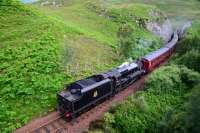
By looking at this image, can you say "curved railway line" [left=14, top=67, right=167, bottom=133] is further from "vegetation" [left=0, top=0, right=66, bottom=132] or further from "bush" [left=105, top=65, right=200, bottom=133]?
"bush" [left=105, top=65, right=200, bottom=133]

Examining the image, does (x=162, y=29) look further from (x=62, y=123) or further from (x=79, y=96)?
(x=62, y=123)

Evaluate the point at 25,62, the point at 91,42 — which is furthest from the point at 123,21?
the point at 25,62

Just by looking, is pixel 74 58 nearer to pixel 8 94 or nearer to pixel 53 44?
pixel 53 44

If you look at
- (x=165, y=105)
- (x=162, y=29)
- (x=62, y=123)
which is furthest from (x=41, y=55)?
(x=162, y=29)

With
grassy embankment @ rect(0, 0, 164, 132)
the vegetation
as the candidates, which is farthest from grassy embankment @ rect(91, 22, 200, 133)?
the vegetation

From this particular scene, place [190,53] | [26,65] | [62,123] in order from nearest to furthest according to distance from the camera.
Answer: [62,123], [26,65], [190,53]
